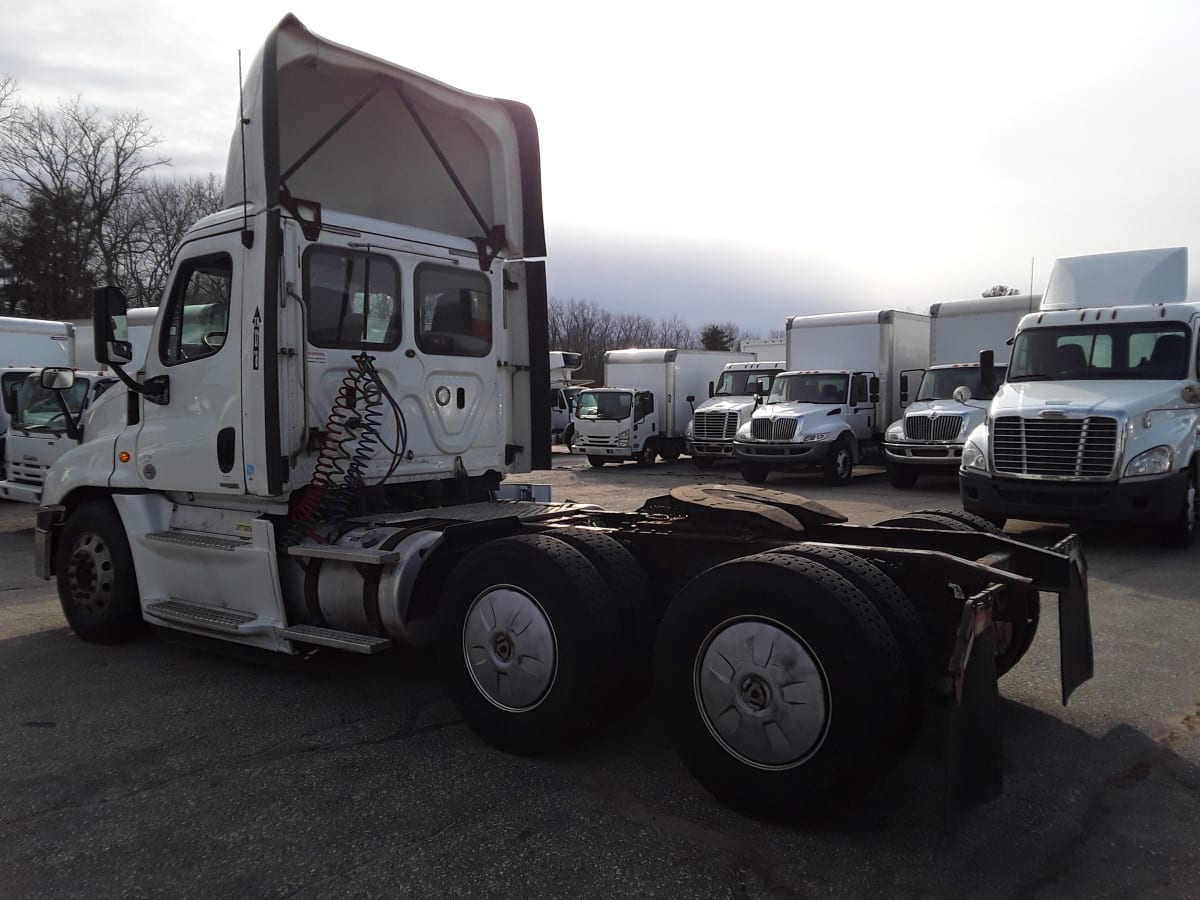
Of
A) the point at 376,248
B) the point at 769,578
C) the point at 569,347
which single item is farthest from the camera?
the point at 569,347

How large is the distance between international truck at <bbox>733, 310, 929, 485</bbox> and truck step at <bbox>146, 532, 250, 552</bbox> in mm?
13626

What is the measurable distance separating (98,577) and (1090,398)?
10010 mm

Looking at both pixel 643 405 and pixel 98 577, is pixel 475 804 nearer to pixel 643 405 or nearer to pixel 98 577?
pixel 98 577

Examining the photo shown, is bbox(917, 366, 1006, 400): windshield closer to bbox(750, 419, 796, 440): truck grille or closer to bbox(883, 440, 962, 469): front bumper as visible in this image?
bbox(883, 440, 962, 469): front bumper

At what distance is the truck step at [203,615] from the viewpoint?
17.4 ft

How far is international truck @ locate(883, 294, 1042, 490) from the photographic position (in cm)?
1592

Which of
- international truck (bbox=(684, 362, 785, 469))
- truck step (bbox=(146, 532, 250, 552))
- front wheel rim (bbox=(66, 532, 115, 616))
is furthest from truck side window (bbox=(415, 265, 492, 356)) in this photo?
international truck (bbox=(684, 362, 785, 469))

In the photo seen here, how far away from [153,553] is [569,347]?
6777 cm

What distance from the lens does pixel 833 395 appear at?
18.8 metres

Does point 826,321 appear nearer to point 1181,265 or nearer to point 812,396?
point 812,396

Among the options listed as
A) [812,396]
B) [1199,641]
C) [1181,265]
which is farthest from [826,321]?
[1199,641]

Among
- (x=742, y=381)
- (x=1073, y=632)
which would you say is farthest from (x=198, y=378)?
(x=742, y=381)

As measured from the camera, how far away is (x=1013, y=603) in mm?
3863

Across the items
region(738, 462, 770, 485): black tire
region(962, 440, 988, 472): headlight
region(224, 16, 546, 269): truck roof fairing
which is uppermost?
region(224, 16, 546, 269): truck roof fairing
